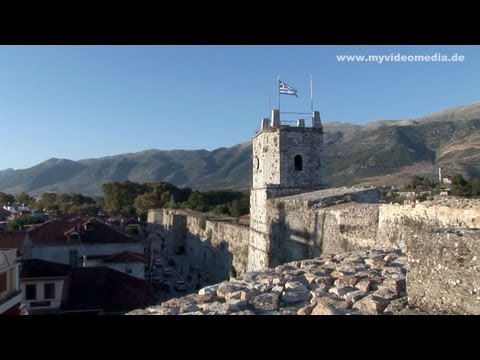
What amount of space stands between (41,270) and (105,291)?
2.20 metres

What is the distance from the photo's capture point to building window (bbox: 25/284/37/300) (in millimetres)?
13961

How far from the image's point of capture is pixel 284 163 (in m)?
16.0

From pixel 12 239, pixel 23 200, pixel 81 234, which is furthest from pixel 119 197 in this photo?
pixel 12 239

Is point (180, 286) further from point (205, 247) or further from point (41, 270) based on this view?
point (41, 270)

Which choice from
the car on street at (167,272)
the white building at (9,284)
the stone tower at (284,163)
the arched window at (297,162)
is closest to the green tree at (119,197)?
the car on street at (167,272)

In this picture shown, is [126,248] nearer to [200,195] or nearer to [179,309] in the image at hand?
[179,309]

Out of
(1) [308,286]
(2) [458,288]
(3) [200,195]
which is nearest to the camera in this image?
(2) [458,288]

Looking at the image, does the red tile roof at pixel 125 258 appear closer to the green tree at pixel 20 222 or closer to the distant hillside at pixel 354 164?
the green tree at pixel 20 222

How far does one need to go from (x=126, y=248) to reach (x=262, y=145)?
753 cm

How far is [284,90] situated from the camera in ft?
57.4
